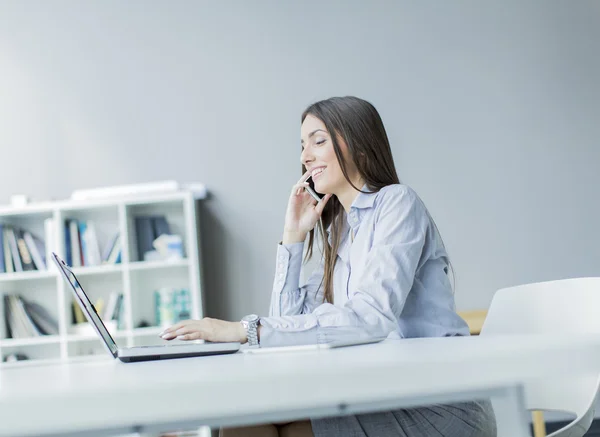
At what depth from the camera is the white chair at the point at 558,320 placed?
1.46 metres

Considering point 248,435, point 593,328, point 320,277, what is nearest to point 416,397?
point 248,435

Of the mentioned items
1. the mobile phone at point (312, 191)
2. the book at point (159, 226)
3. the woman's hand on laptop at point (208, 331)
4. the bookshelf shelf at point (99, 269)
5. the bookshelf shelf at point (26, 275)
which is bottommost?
the bookshelf shelf at point (26, 275)

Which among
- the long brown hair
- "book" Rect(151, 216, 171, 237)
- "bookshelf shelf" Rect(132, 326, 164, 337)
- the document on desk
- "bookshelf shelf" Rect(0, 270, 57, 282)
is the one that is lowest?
"bookshelf shelf" Rect(132, 326, 164, 337)

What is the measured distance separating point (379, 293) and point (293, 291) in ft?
2.52

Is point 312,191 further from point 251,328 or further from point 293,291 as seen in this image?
point 251,328

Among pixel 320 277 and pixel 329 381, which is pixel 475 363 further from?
pixel 320 277

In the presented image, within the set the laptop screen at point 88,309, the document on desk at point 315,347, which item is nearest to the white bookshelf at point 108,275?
the laptop screen at point 88,309

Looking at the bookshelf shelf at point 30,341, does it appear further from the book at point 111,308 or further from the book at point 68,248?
the book at point 68,248

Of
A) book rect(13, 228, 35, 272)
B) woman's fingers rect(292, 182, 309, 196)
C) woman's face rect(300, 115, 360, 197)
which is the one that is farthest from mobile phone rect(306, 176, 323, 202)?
book rect(13, 228, 35, 272)

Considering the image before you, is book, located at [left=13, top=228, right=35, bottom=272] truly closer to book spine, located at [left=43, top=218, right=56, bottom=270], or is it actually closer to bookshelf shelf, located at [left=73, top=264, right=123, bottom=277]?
book spine, located at [left=43, top=218, right=56, bottom=270]

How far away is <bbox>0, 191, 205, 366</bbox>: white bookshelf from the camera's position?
3.86 metres

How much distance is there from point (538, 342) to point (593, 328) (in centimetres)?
92

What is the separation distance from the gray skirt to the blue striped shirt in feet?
0.47

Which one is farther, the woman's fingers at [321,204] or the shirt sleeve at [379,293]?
the woman's fingers at [321,204]
